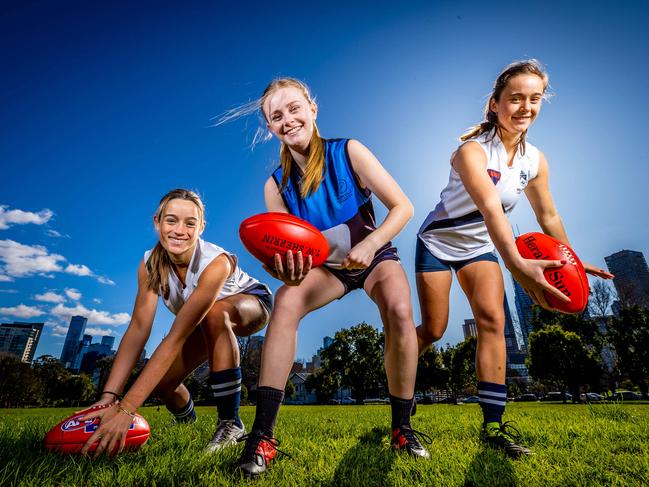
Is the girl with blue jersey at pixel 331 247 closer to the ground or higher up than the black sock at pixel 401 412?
higher up

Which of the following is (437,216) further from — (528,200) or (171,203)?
(171,203)

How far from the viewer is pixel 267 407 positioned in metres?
2.19

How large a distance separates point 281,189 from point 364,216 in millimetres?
805

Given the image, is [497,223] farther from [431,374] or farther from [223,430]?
[431,374]

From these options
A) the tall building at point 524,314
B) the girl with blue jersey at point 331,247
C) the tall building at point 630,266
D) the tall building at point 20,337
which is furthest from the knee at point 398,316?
the tall building at point 20,337

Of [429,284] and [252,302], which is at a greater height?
[429,284]

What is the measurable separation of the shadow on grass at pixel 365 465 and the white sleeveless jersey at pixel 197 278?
6.22 feet

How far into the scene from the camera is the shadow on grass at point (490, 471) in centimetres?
170

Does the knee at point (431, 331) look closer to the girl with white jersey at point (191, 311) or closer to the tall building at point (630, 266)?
the girl with white jersey at point (191, 311)

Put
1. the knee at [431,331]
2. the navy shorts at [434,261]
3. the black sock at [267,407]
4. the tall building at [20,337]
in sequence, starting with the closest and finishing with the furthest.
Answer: the black sock at [267,407] < the navy shorts at [434,261] < the knee at [431,331] < the tall building at [20,337]

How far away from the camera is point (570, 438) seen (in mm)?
2812

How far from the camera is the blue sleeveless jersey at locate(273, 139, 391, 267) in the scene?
9.80 ft

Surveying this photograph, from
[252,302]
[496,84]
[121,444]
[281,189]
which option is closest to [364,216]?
[281,189]

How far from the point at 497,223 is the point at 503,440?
1.56m
